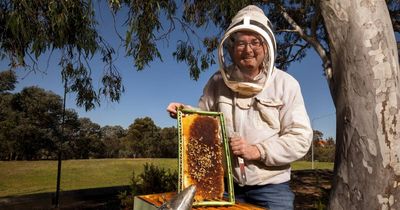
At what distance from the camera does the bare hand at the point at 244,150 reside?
1608mm

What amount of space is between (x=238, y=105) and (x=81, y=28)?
4444mm

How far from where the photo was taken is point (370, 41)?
9.97 ft

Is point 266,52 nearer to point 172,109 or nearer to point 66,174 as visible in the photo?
point 172,109

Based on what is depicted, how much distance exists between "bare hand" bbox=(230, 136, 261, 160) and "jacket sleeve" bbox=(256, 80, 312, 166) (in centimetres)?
3

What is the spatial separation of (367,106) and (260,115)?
1.77 metres

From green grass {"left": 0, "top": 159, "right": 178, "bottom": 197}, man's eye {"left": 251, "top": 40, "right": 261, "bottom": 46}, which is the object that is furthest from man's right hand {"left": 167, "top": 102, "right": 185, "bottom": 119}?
green grass {"left": 0, "top": 159, "right": 178, "bottom": 197}

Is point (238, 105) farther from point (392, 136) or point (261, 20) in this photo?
point (392, 136)

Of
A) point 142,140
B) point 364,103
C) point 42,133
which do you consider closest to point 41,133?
point 42,133

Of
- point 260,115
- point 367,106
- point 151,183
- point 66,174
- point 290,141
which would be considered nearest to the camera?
point 290,141

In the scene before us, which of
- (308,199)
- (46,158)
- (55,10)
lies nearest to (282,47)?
(308,199)

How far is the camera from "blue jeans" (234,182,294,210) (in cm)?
170

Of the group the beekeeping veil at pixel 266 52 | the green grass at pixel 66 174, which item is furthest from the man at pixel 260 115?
the green grass at pixel 66 174

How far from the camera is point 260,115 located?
5.64ft

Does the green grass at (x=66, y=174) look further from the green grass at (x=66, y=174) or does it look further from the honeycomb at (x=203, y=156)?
the honeycomb at (x=203, y=156)
